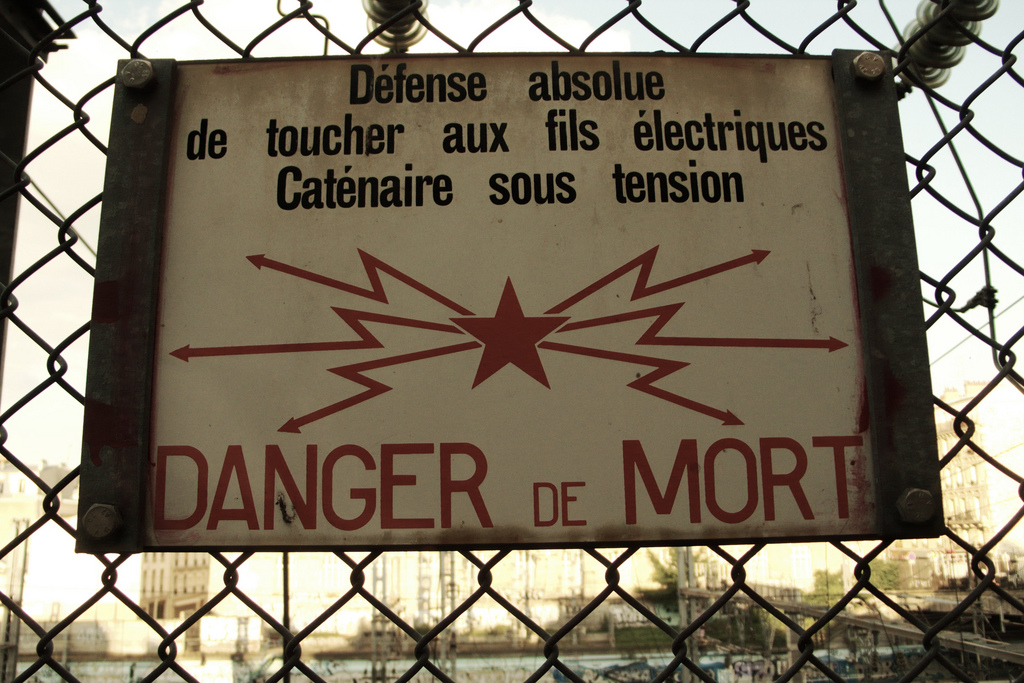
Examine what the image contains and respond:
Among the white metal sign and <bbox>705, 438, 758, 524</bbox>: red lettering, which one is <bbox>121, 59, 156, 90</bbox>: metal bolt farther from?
<bbox>705, 438, 758, 524</bbox>: red lettering

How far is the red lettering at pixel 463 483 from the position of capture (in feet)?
2.38

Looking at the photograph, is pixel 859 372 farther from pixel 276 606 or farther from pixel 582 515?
pixel 276 606

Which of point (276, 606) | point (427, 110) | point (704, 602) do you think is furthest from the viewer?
point (276, 606)

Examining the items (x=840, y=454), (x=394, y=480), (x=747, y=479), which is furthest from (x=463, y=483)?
(x=840, y=454)

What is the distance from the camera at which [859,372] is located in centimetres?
77

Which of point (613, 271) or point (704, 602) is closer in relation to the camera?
point (613, 271)

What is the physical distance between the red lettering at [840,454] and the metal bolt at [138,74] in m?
0.89

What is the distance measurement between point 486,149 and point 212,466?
0.47 metres

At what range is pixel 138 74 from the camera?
0.85 metres

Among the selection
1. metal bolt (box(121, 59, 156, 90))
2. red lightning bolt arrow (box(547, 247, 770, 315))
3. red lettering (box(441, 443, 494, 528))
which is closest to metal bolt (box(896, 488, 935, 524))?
red lightning bolt arrow (box(547, 247, 770, 315))

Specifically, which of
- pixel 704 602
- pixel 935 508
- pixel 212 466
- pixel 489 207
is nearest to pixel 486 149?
pixel 489 207

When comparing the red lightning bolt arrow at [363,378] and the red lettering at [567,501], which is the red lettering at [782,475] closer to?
the red lettering at [567,501]

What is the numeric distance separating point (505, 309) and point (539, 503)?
212 mm

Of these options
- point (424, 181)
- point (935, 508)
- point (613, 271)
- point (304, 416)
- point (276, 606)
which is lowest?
point (276, 606)
